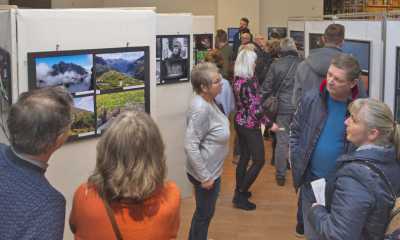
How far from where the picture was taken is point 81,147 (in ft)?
11.7

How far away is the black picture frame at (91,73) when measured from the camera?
3197mm

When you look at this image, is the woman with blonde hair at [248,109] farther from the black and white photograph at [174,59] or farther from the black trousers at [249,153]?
the black and white photograph at [174,59]

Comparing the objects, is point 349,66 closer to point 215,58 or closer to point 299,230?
point 299,230

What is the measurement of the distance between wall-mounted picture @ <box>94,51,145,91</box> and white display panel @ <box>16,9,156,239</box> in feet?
0.24

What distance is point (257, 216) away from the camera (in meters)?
5.13

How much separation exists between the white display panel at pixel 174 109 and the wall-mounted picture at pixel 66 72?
71.2 inches

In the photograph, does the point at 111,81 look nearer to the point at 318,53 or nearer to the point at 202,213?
the point at 202,213

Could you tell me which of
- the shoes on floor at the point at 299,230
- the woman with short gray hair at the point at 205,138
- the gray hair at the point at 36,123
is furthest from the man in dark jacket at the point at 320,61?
the gray hair at the point at 36,123

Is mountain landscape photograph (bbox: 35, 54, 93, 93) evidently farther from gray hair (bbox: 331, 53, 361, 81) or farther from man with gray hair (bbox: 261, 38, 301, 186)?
man with gray hair (bbox: 261, 38, 301, 186)

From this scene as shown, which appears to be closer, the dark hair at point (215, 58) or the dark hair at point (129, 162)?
the dark hair at point (129, 162)

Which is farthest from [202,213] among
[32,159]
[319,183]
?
[32,159]

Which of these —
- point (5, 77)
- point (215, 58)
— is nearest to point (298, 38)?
point (215, 58)

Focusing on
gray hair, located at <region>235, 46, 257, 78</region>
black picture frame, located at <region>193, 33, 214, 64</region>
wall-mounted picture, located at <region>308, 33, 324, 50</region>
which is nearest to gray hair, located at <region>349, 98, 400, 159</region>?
gray hair, located at <region>235, 46, 257, 78</region>

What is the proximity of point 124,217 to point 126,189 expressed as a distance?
0.35 ft
